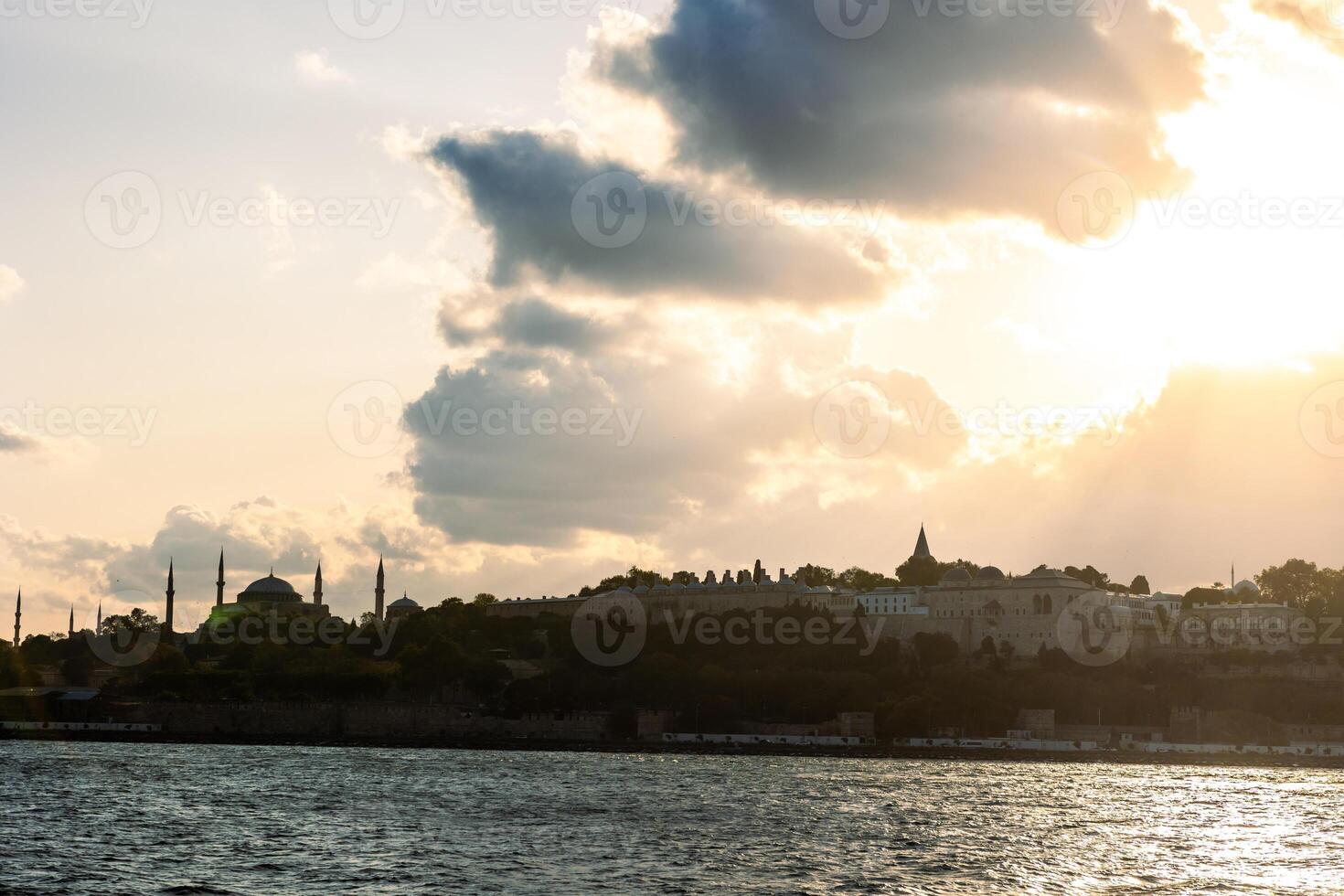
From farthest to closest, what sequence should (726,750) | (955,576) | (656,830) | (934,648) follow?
(955,576)
(934,648)
(726,750)
(656,830)

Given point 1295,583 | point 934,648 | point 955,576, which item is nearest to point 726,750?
point 934,648

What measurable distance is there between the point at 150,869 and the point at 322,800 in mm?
26662

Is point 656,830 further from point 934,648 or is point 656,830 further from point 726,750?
point 934,648

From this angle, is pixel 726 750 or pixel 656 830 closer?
pixel 656 830

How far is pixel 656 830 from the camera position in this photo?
66188mm

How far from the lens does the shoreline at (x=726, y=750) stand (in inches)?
4894

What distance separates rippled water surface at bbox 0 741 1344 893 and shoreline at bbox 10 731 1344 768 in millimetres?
16450

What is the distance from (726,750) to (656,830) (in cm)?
6886

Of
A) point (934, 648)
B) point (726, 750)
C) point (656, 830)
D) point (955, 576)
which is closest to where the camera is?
point (656, 830)

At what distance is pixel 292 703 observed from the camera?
513 ft

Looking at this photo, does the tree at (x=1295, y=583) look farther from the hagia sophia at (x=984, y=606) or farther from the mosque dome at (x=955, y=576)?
the mosque dome at (x=955, y=576)

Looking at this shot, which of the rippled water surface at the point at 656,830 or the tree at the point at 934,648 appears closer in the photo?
the rippled water surface at the point at 656,830

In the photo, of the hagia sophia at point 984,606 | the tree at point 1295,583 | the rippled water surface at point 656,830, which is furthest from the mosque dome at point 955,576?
the rippled water surface at point 656,830

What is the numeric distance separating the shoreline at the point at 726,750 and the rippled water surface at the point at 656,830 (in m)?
16.4
